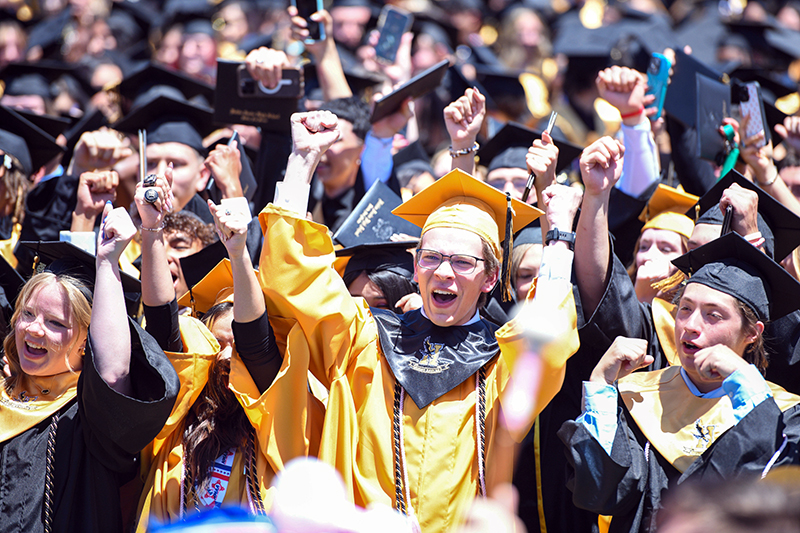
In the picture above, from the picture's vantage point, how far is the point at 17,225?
4543mm

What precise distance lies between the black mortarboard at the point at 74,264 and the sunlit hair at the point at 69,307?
0.09m

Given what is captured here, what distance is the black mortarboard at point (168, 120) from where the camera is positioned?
498 cm

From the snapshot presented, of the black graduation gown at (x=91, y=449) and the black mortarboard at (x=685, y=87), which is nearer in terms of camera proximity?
the black graduation gown at (x=91, y=449)

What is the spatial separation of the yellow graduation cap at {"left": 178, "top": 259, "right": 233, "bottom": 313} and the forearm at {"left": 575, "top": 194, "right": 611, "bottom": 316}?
1.43 meters

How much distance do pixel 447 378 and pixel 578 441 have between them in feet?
1.65

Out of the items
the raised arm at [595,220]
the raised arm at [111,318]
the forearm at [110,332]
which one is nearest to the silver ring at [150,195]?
the raised arm at [111,318]

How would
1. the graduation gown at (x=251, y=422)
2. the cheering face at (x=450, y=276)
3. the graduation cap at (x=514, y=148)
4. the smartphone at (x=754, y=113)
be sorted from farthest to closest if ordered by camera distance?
the graduation cap at (x=514, y=148) → the smartphone at (x=754, y=113) → the cheering face at (x=450, y=276) → the graduation gown at (x=251, y=422)

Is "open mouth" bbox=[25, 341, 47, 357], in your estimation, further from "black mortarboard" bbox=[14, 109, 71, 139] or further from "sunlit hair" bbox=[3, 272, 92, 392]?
"black mortarboard" bbox=[14, 109, 71, 139]

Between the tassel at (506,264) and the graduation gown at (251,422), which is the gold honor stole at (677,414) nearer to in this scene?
the tassel at (506,264)

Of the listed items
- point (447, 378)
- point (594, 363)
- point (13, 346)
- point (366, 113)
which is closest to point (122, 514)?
point (13, 346)

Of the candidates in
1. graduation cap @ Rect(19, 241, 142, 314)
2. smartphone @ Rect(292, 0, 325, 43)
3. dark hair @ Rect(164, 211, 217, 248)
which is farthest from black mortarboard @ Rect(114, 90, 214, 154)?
graduation cap @ Rect(19, 241, 142, 314)

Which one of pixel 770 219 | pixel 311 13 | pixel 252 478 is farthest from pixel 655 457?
pixel 311 13

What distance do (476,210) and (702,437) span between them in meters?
1.15

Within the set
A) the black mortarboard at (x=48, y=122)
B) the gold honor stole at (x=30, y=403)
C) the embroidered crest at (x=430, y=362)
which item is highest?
the embroidered crest at (x=430, y=362)
